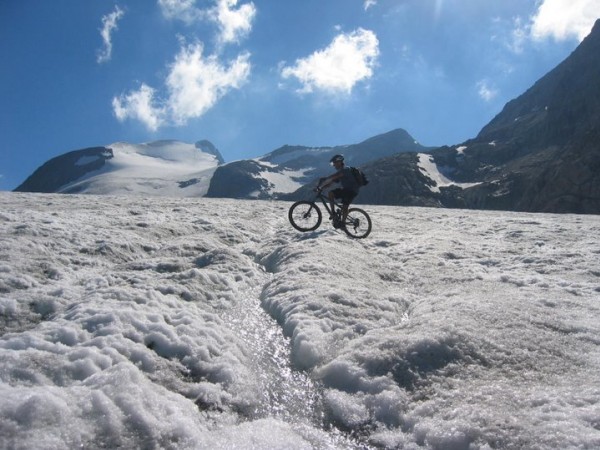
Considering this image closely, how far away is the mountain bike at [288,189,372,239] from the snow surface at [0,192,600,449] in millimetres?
4897

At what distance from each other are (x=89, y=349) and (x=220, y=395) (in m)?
1.93

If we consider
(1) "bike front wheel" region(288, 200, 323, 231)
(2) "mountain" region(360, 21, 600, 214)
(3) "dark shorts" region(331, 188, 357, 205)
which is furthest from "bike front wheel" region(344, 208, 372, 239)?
(2) "mountain" region(360, 21, 600, 214)

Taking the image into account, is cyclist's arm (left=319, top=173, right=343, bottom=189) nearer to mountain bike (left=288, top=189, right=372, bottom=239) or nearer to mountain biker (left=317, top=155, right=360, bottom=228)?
mountain biker (left=317, top=155, right=360, bottom=228)

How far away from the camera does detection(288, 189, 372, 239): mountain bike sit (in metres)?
17.8

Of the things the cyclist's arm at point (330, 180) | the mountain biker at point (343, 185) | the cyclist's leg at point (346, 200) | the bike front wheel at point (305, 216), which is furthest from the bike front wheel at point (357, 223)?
the cyclist's arm at point (330, 180)

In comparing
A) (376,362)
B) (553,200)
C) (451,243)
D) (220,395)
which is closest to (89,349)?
(220,395)

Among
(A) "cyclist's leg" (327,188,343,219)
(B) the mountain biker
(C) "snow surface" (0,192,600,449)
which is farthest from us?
(A) "cyclist's leg" (327,188,343,219)

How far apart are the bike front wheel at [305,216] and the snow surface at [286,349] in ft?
17.3

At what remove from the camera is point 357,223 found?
17641 millimetres

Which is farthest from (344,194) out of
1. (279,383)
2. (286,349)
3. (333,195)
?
(279,383)

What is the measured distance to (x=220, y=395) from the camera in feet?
19.0

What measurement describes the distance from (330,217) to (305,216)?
1068 mm

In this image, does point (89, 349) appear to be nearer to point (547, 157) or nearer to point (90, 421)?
point (90, 421)

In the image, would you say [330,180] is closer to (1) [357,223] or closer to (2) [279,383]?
(1) [357,223]
